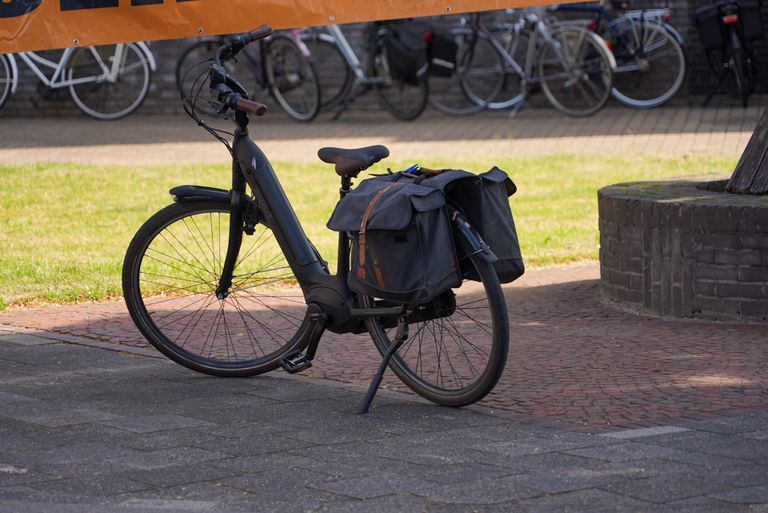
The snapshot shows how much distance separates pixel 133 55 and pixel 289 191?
689cm

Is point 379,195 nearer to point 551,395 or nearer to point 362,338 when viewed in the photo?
point 551,395

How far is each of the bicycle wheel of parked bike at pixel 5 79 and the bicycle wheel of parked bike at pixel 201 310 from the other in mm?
10539

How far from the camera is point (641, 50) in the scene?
1650 centimetres

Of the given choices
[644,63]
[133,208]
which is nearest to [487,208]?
[133,208]

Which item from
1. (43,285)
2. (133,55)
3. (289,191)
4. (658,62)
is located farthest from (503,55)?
(43,285)

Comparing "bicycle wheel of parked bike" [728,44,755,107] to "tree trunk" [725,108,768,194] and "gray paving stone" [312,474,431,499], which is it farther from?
"gray paving stone" [312,474,431,499]

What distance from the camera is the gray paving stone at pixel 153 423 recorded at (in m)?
4.94

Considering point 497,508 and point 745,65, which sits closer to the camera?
point 497,508

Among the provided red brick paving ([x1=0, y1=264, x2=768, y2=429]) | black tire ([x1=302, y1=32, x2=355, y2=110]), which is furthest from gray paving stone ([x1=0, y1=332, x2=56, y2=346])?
black tire ([x1=302, y1=32, x2=355, y2=110])

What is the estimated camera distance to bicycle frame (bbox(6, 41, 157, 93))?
16.8m

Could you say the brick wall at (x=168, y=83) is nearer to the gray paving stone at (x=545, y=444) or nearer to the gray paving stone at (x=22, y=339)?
the gray paving stone at (x=22, y=339)

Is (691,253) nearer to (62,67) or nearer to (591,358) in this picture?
(591,358)

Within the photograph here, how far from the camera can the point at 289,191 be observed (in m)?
11.1

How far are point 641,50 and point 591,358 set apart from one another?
36.0 ft
